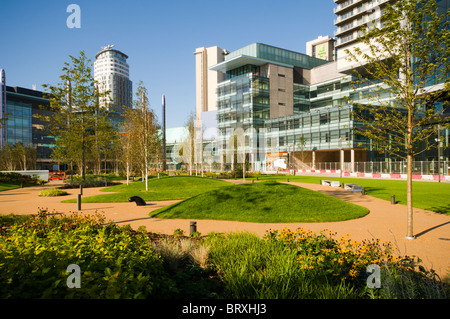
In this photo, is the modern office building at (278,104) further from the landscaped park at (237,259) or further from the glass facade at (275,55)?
the landscaped park at (237,259)

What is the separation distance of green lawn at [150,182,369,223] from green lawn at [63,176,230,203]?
6.46 m

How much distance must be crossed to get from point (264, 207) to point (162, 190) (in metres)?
15.1

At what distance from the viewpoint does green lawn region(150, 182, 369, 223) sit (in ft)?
43.2

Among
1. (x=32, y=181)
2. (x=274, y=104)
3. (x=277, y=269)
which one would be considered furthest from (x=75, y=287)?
(x=274, y=104)

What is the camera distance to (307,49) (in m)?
153

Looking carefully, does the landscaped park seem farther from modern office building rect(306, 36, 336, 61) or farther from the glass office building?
modern office building rect(306, 36, 336, 61)

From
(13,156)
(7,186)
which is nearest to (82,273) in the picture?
(7,186)

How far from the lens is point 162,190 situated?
2678 cm

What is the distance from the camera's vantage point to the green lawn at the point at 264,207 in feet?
43.2

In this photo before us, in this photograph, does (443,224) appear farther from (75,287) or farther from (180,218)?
(75,287)

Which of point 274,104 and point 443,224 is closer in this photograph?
point 443,224

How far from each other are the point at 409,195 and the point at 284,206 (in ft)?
19.7

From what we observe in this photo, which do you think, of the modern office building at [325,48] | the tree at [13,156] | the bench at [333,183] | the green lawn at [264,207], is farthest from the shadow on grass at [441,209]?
the modern office building at [325,48]

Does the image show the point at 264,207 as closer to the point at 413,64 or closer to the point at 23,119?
the point at 413,64
